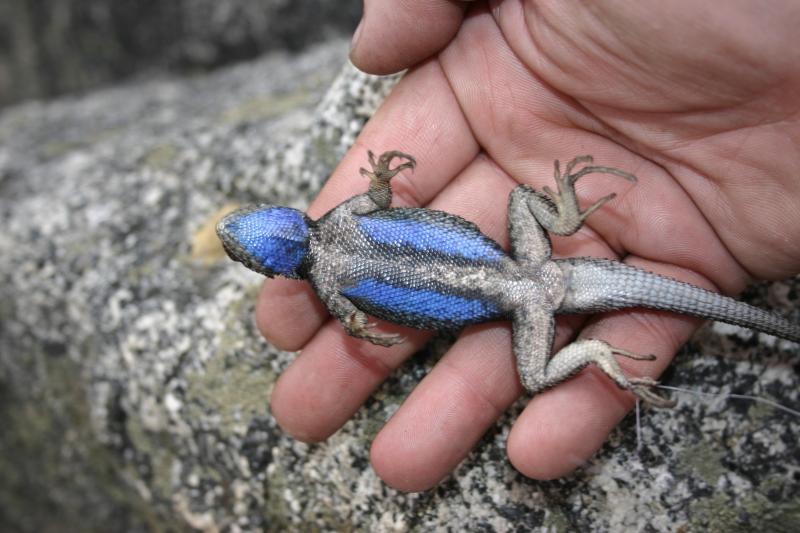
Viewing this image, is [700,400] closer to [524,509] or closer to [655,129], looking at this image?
[524,509]

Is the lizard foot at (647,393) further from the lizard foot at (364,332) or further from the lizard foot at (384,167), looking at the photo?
the lizard foot at (384,167)

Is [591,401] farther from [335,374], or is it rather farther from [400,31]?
[400,31]

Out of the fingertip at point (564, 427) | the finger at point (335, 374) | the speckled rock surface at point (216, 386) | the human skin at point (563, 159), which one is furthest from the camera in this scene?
the finger at point (335, 374)

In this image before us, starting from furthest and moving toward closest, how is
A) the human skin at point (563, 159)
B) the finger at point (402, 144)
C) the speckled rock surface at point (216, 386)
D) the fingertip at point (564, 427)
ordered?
the finger at point (402, 144) → the speckled rock surface at point (216, 386) → the fingertip at point (564, 427) → the human skin at point (563, 159)

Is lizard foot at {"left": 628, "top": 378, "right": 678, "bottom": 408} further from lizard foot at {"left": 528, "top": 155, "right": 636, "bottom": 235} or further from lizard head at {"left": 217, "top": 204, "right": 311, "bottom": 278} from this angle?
lizard head at {"left": 217, "top": 204, "right": 311, "bottom": 278}

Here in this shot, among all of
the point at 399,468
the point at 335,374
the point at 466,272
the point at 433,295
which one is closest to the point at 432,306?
→ the point at 433,295

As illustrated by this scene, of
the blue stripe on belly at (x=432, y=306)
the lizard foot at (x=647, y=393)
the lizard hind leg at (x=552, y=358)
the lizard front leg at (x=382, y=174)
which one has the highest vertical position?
the lizard front leg at (x=382, y=174)

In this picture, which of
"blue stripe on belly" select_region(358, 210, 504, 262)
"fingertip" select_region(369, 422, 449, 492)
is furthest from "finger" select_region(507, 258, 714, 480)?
"blue stripe on belly" select_region(358, 210, 504, 262)

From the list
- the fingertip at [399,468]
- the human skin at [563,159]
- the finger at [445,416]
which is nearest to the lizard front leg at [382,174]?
the human skin at [563,159]
